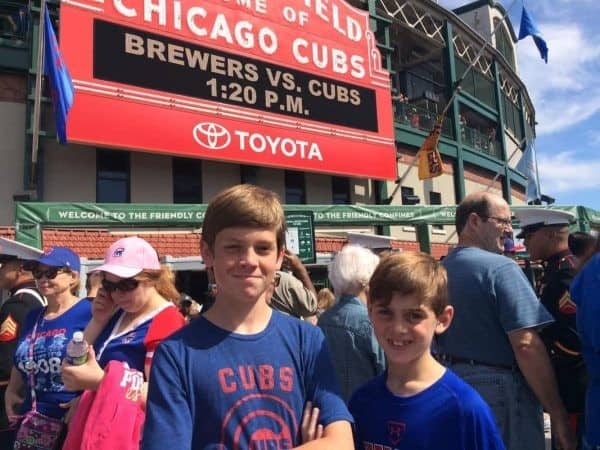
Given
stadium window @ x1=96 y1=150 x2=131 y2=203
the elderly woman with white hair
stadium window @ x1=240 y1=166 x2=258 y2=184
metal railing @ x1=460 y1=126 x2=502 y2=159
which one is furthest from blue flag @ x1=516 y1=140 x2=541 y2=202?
the elderly woman with white hair

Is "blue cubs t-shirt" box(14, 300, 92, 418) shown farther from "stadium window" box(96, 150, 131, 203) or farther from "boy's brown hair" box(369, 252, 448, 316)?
"stadium window" box(96, 150, 131, 203)

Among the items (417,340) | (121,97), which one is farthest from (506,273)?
(121,97)

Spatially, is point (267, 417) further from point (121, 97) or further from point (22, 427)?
point (121, 97)

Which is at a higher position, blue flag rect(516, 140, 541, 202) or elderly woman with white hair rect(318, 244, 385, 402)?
blue flag rect(516, 140, 541, 202)

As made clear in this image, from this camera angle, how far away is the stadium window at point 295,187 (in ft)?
49.9

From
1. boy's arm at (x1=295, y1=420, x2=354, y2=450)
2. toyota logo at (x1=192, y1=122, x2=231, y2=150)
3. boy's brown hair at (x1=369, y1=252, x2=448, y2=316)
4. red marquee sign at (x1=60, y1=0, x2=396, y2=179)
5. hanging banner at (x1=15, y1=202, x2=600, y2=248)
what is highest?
red marquee sign at (x1=60, y1=0, x2=396, y2=179)

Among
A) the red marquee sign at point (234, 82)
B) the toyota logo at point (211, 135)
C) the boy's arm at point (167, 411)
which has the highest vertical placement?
the red marquee sign at point (234, 82)

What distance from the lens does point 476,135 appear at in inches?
853

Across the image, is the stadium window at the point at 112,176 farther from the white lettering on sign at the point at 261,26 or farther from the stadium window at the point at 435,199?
the stadium window at the point at 435,199

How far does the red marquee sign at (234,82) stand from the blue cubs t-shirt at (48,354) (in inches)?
335

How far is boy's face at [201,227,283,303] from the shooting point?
164 cm

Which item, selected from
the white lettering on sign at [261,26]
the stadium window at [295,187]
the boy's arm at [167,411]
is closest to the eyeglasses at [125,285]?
the boy's arm at [167,411]

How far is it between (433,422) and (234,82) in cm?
1246

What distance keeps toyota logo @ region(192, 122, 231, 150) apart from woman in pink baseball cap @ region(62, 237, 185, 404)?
10.1 metres
